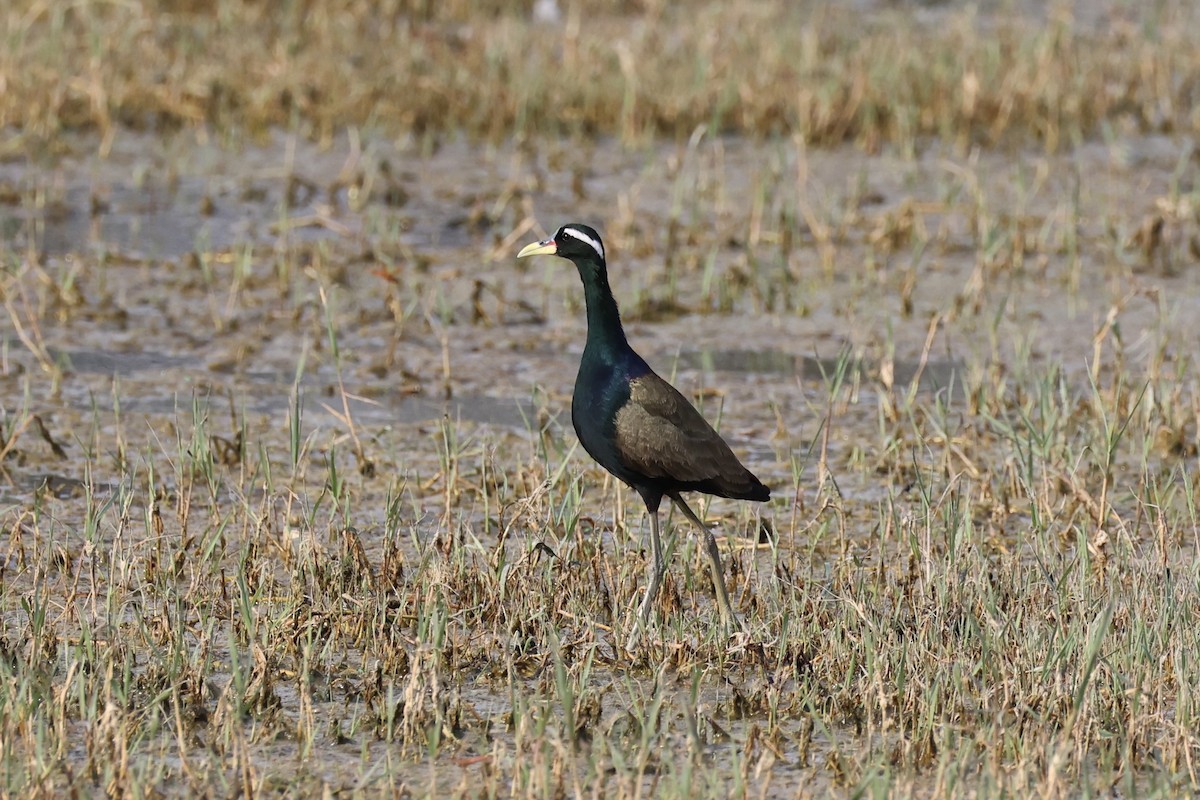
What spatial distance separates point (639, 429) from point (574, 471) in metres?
1.33

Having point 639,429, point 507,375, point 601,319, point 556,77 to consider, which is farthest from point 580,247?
point 556,77

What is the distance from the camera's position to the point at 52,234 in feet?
30.6

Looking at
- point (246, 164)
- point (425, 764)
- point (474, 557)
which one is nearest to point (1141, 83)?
point (246, 164)

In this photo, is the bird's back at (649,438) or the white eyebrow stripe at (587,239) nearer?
the bird's back at (649,438)

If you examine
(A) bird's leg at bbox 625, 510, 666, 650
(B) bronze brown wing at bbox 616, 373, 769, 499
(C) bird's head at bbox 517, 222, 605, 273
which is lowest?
(A) bird's leg at bbox 625, 510, 666, 650

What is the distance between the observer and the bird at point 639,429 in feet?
16.8

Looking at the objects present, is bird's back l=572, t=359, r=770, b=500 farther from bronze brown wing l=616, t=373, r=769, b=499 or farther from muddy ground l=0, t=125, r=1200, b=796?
muddy ground l=0, t=125, r=1200, b=796

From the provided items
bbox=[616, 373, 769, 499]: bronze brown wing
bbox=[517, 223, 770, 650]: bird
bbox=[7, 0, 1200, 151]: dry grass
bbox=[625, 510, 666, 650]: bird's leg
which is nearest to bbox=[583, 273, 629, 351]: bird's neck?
bbox=[517, 223, 770, 650]: bird

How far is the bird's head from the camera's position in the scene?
527 cm

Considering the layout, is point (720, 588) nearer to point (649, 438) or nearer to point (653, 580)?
point (653, 580)

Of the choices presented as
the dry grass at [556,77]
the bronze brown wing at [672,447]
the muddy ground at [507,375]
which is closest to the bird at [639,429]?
the bronze brown wing at [672,447]

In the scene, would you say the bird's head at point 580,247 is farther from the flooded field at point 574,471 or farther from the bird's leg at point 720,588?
the bird's leg at point 720,588

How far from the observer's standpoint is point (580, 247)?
17.4 feet

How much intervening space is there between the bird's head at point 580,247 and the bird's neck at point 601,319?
0.15ft
